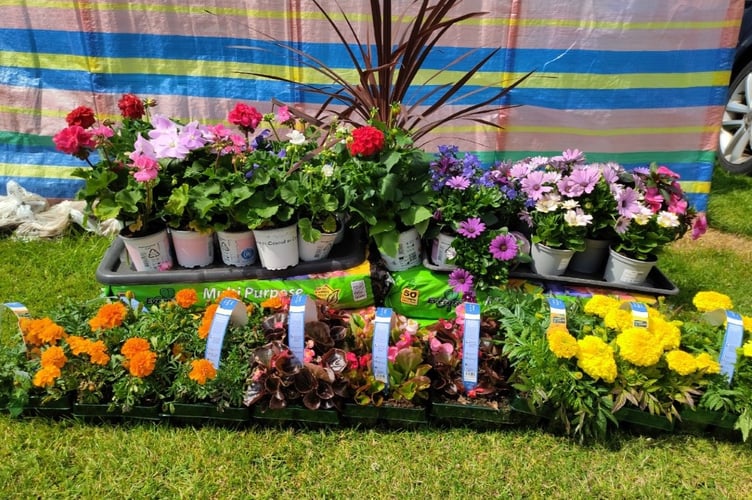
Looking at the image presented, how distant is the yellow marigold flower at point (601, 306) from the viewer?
2.13 m

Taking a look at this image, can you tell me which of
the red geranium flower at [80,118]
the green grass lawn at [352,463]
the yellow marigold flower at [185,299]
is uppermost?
the red geranium flower at [80,118]

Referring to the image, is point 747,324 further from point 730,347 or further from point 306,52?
point 306,52

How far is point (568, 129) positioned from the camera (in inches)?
146

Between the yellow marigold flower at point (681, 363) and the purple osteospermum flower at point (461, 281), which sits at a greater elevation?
the purple osteospermum flower at point (461, 281)

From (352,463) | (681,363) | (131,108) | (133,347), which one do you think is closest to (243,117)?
(131,108)

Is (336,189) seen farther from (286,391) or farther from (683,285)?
(683,285)

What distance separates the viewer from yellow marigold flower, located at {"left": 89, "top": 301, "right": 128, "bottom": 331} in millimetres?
2000

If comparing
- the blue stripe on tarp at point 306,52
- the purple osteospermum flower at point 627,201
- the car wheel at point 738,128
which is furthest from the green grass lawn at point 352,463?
the car wheel at point 738,128

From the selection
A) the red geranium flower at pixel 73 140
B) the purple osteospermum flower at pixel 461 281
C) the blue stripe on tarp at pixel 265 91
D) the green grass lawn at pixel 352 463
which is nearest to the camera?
the green grass lawn at pixel 352 463

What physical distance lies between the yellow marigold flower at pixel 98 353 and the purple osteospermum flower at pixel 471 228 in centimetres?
145

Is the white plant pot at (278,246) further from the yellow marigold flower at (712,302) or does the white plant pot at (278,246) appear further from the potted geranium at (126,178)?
the yellow marigold flower at (712,302)

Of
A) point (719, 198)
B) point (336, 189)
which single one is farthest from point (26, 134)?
point (719, 198)

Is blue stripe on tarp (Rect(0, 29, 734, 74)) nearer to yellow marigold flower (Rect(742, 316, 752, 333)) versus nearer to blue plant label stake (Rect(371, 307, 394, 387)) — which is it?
yellow marigold flower (Rect(742, 316, 752, 333))

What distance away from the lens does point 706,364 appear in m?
1.91
